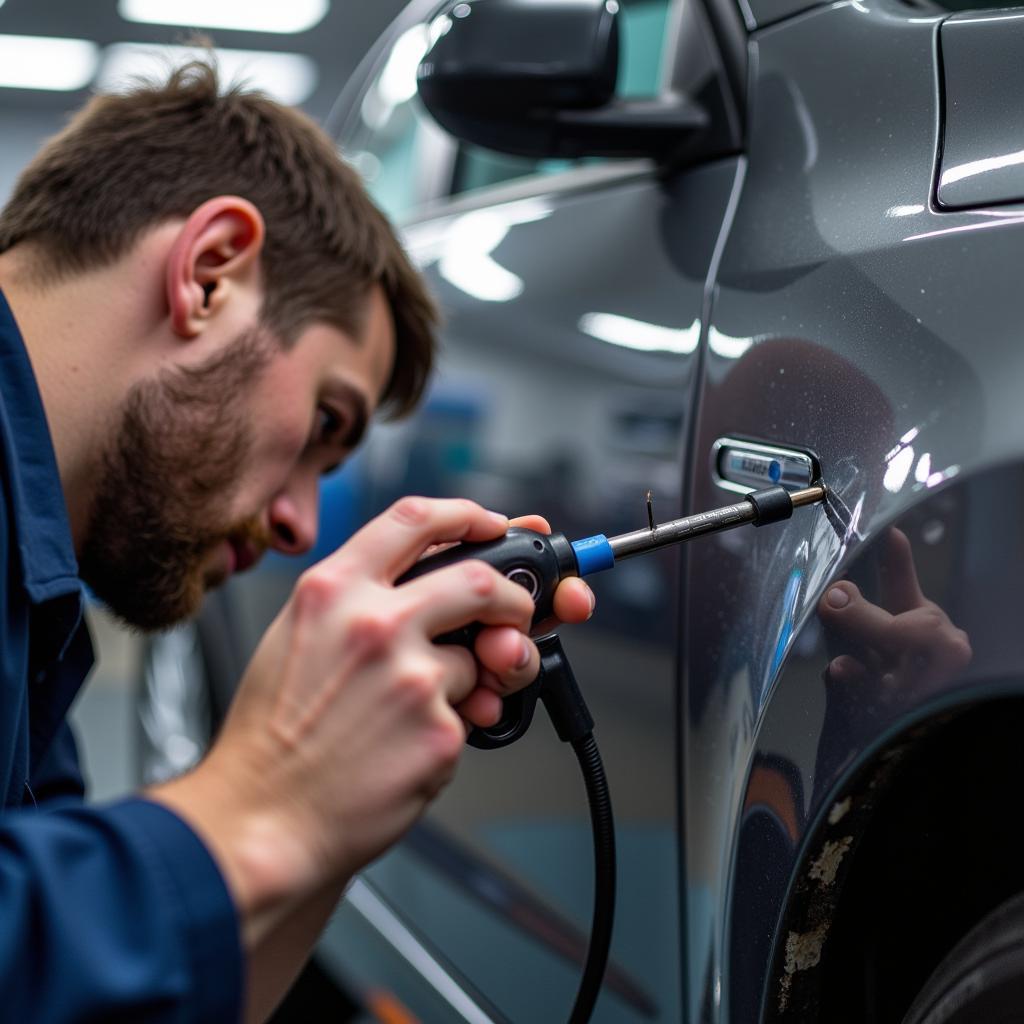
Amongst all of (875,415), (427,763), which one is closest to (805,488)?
(875,415)

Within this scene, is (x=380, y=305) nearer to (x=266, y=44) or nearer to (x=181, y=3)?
(x=181, y=3)

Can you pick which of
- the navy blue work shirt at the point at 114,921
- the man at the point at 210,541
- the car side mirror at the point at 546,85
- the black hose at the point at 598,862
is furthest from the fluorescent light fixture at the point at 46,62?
the navy blue work shirt at the point at 114,921

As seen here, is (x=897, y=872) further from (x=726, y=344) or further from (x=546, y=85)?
(x=546, y=85)

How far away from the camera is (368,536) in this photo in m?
0.66

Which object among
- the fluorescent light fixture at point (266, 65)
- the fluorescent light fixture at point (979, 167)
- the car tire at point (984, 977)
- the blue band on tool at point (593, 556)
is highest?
the fluorescent light fixture at point (979, 167)

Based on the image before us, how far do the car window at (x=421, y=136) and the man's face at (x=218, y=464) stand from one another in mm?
495

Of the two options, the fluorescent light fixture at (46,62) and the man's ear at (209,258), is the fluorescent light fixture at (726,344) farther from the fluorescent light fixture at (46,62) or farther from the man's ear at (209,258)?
the fluorescent light fixture at (46,62)

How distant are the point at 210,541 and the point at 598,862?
1.82ft

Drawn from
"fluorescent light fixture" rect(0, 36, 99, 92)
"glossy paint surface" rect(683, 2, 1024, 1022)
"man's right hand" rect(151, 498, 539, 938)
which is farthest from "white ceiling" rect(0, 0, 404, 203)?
"man's right hand" rect(151, 498, 539, 938)

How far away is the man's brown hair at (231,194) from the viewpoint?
1168 millimetres

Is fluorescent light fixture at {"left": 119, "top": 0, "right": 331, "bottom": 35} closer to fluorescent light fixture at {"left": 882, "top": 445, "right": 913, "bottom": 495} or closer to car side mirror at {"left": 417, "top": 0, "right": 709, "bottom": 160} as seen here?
car side mirror at {"left": 417, "top": 0, "right": 709, "bottom": 160}

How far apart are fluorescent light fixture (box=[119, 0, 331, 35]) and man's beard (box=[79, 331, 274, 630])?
24.8ft

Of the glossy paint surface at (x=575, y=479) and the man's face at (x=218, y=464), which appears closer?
the glossy paint surface at (x=575, y=479)

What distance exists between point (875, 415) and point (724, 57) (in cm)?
45
